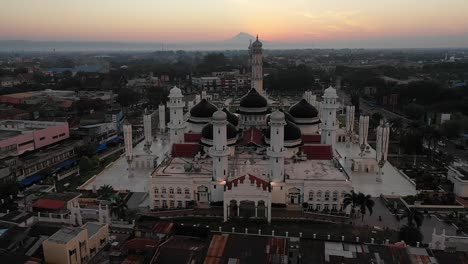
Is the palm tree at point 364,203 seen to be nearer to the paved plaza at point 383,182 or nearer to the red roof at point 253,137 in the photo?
the paved plaza at point 383,182

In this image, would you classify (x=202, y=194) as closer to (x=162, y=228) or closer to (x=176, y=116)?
(x=162, y=228)

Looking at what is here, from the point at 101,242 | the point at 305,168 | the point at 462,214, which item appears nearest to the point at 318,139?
the point at 305,168

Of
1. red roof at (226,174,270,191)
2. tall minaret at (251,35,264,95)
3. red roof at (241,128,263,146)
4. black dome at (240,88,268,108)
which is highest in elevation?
tall minaret at (251,35,264,95)

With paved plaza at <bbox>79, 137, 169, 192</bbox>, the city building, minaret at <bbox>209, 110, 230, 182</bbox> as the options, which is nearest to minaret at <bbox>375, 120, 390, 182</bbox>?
minaret at <bbox>209, 110, 230, 182</bbox>

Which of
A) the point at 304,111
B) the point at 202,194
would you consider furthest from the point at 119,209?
the point at 304,111

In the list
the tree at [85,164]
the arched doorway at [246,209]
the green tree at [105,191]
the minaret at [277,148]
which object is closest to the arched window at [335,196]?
the minaret at [277,148]

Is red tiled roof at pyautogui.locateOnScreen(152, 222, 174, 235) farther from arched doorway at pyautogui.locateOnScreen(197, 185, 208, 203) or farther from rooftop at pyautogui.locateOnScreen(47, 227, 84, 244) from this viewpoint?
arched doorway at pyautogui.locateOnScreen(197, 185, 208, 203)
